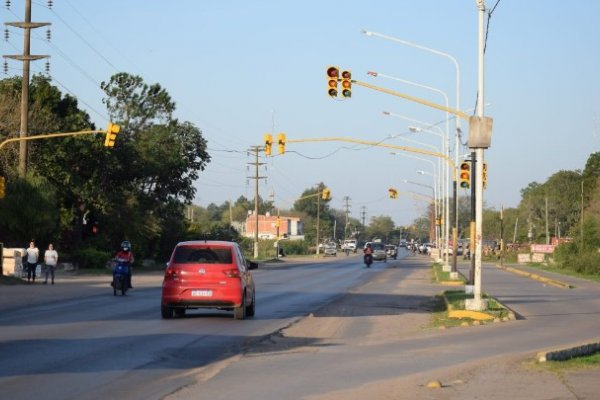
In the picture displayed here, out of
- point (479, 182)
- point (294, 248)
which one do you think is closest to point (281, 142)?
point (479, 182)

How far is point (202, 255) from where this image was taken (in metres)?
23.9

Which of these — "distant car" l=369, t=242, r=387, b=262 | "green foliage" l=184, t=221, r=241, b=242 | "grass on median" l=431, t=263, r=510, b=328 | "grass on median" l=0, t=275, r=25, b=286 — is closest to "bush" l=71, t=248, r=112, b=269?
"green foliage" l=184, t=221, r=241, b=242

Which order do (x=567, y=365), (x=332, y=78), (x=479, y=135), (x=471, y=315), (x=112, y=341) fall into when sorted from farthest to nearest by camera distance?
(x=332, y=78)
(x=479, y=135)
(x=471, y=315)
(x=112, y=341)
(x=567, y=365)

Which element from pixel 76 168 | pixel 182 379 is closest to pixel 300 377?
pixel 182 379

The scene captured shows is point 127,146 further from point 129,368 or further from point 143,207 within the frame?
point 129,368

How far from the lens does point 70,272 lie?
55281 mm

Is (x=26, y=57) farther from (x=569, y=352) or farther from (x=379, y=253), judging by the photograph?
(x=379, y=253)

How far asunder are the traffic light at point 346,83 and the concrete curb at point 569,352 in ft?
45.0

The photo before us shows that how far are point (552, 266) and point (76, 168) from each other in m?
37.2

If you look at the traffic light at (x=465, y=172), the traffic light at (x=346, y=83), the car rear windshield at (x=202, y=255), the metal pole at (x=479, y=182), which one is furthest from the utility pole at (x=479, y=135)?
the traffic light at (x=465, y=172)

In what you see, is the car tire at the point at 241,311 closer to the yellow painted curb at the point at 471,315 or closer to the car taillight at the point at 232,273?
the car taillight at the point at 232,273

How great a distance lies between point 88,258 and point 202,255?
121 feet

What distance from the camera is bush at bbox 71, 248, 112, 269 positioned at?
195ft

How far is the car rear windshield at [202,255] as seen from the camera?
23.8 metres
